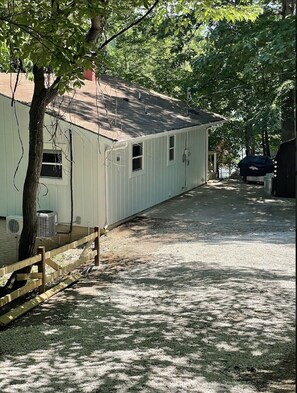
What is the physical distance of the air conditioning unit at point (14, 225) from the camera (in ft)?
44.5

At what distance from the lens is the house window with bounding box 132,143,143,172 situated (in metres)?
14.5

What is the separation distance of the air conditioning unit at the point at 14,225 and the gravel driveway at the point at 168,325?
9.32 ft

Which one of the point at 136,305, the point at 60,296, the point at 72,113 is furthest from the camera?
the point at 72,113

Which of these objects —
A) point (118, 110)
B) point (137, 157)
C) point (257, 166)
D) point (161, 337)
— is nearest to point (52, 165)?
point (137, 157)

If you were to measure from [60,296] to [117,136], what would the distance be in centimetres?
509

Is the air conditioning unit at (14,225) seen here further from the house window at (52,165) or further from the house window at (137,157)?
the house window at (137,157)

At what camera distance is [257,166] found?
20.8 meters

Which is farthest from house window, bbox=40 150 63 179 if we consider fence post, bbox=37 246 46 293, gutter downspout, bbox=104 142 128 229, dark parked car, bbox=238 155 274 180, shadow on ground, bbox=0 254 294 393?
dark parked car, bbox=238 155 274 180

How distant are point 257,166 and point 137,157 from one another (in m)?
7.70

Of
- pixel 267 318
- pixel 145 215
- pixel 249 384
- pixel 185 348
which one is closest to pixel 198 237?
pixel 145 215

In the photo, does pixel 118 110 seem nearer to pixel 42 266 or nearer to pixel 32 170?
pixel 32 170

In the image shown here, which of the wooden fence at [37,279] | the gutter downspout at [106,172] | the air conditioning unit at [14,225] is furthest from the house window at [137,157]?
the wooden fence at [37,279]

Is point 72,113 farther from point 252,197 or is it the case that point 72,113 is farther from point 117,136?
point 252,197

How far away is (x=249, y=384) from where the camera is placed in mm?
5039
